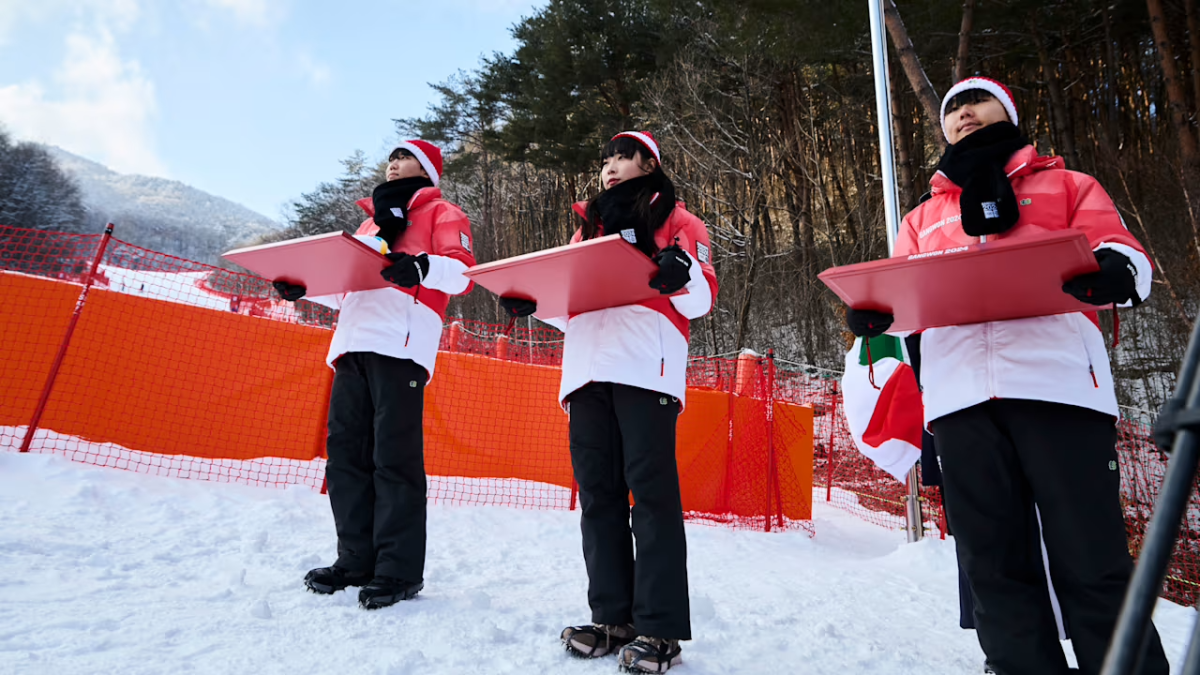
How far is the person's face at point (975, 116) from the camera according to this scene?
195 centimetres

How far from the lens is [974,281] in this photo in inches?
60.9

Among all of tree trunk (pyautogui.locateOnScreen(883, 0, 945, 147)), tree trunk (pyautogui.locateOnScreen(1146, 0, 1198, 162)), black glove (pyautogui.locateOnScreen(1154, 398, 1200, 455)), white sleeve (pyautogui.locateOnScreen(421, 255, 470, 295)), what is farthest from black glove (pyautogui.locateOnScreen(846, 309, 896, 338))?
tree trunk (pyautogui.locateOnScreen(1146, 0, 1198, 162))

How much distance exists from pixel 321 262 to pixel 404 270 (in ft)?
1.02

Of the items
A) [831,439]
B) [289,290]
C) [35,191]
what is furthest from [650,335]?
[35,191]

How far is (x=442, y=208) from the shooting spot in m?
2.86

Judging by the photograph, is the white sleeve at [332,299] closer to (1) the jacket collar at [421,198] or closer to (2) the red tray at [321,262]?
(2) the red tray at [321,262]

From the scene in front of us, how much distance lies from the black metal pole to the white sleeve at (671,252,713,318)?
62.9 inches

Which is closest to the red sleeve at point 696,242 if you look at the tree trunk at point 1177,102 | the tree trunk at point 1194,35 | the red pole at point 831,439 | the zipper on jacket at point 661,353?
the zipper on jacket at point 661,353

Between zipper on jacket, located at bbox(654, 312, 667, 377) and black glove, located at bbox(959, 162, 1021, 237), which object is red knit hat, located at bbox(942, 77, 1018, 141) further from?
zipper on jacket, located at bbox(654, 312, 667, 377)

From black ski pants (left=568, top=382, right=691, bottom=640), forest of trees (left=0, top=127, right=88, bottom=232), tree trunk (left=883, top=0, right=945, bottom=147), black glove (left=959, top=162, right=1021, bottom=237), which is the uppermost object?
forest of trees (left=0, top=127, right=88, bottom=232)

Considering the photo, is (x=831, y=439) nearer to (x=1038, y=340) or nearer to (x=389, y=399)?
(x=389, y=399)

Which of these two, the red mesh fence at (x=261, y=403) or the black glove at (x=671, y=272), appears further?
the red mesh fence at (x=261, y=403)

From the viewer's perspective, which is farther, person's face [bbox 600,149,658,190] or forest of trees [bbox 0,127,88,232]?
forest of trees [bbox 0,127,88,232]

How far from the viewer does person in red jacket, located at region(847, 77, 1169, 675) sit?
155 centimetres
